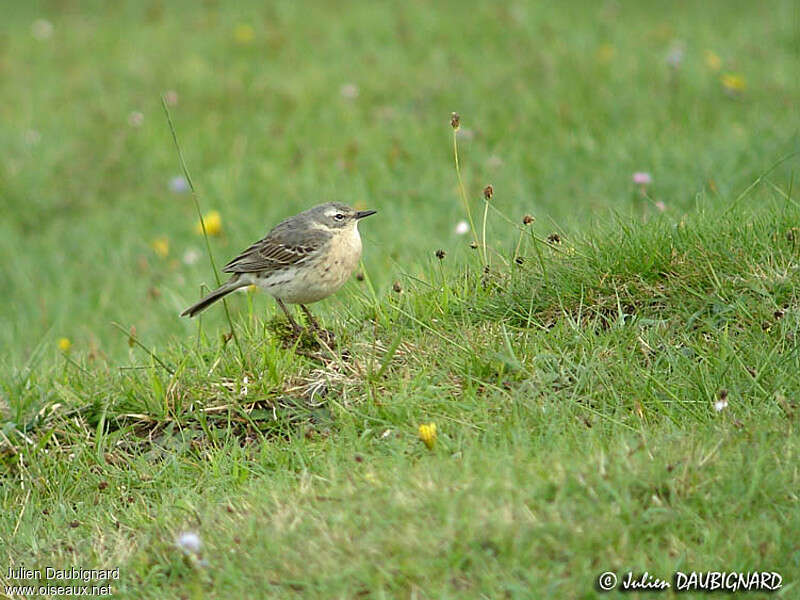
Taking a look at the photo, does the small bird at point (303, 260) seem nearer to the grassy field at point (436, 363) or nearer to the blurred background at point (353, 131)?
the grassy field at point (436, 363)

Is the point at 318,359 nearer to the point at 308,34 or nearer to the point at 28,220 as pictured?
the point at 28,220

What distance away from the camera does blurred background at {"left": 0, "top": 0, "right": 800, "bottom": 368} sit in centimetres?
835

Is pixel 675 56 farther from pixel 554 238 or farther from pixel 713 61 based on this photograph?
pixel 554 238

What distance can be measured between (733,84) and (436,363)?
21.1 ft

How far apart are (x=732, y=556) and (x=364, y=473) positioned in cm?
154

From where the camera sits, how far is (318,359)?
5523 mm

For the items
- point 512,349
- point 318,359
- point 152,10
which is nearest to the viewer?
point 512,349

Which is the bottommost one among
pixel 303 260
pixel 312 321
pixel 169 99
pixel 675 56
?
pixel 312 321

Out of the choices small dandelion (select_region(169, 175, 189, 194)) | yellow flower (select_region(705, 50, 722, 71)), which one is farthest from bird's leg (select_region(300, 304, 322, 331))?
yellow flower (select_region(705, 50, 722, 71))

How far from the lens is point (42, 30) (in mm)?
14680

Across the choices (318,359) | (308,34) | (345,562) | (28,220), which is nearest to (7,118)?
(28,220)

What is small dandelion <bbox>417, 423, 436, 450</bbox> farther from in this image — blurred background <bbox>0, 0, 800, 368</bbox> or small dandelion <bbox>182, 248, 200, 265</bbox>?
small dandelion <bbox>182, 248, 200, 265</bbox>

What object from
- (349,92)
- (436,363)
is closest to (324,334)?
(436,363)

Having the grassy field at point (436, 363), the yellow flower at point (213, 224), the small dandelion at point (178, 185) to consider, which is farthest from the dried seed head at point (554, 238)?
the small dandelion at point (178, 185)
